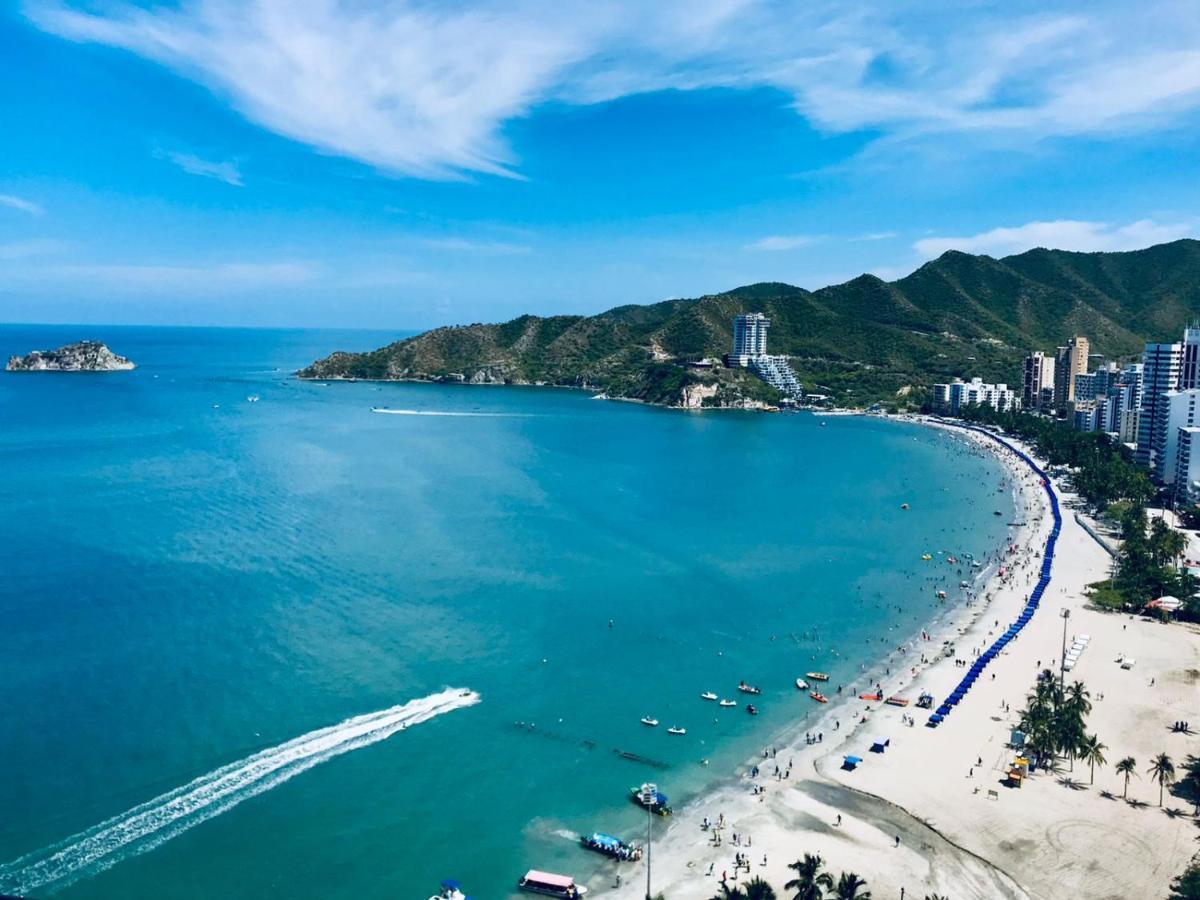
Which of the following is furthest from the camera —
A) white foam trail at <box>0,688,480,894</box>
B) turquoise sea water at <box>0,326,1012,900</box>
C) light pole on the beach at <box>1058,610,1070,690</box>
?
light pole on the beach at <box>1058,610,1070,690</box>

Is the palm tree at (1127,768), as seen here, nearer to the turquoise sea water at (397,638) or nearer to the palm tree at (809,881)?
the turquoise sea water at (397,638)

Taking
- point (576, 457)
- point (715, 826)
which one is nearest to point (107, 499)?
point (576, 457)

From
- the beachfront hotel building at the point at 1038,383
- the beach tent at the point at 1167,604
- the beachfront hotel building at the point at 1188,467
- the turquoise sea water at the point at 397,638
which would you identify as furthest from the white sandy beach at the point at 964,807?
the beachfront hotel building at the point at 1038,383

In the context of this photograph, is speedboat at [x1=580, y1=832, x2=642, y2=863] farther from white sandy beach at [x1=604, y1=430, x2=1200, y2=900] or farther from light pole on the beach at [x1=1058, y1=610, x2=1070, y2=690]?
light pole on the beach at [x1=1058, y1=610, x2=1070, y2=690]

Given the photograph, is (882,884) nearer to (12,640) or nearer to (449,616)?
(449,616)

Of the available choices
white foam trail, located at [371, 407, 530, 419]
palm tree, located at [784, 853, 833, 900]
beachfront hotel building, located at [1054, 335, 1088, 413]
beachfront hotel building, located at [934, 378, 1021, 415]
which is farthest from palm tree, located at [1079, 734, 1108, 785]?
beachfront hotel building, located at [934, 378, 1021, 415]
